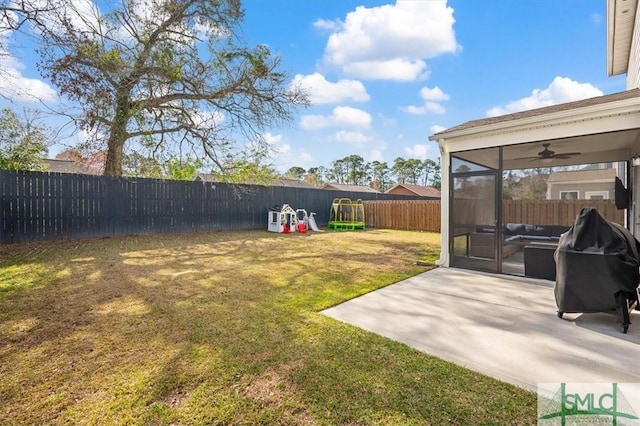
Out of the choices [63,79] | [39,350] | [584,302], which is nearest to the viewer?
[39,350]

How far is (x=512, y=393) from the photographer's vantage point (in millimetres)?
1866

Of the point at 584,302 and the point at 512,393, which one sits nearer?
the point at 512,393

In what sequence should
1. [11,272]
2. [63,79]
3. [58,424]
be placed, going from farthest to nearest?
[63,79] → [11,272] → [58,424]

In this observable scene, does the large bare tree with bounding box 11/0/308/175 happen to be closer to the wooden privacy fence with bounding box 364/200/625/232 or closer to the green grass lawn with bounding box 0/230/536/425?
the green grass lawn with bounding box 0/230/536/425

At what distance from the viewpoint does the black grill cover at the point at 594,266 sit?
285 centimetres

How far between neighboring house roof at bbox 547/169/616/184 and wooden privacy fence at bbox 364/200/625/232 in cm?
123

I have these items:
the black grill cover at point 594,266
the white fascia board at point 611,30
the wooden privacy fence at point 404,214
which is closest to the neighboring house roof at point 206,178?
the wooden privacy fence at point 404,214

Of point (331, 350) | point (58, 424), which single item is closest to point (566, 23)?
point (331, 350)

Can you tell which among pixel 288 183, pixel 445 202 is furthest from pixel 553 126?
pixel 288 183

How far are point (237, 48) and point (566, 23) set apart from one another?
28.8 feet

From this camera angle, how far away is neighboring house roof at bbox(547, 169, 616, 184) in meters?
10.8

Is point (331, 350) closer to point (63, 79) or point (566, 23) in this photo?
point (63, 79)

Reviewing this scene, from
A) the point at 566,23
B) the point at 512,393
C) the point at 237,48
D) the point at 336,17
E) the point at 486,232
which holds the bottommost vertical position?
the point at 512,393

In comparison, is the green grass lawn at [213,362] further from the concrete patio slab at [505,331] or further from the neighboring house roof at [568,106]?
the neighboring house roof at [568,106]
